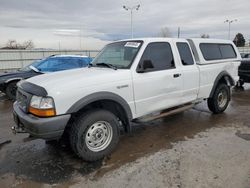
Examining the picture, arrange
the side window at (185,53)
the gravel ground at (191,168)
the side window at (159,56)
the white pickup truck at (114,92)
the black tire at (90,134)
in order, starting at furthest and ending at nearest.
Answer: the side window at (185,53)
the side window at (159,56)
the black tire at (90,134)
the white pickup truck at (114,92)
the gravel ground at (191,168)

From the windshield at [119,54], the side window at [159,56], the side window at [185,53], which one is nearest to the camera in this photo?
the windshield at [119,54]

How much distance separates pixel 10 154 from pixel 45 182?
1336 mm

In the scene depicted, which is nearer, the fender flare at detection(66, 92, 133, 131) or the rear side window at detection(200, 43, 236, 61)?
the fender flare at detection(66, 92, 133, 131)

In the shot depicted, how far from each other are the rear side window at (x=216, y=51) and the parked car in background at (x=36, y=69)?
608 cm

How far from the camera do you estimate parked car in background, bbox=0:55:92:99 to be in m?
9.13

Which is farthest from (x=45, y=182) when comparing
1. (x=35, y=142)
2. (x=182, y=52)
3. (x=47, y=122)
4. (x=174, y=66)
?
(x=182, y=52)

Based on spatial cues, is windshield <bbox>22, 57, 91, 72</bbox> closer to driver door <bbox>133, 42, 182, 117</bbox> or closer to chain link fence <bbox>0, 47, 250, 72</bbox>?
driver door <bbox>133, 42, 182, 117</bbox>

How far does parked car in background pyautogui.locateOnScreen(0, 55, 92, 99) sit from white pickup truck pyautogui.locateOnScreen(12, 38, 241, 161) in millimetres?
5200

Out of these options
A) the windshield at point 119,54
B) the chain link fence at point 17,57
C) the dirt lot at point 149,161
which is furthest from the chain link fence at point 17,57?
the windshield at point 119,54

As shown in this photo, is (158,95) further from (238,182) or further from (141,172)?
(238,182)

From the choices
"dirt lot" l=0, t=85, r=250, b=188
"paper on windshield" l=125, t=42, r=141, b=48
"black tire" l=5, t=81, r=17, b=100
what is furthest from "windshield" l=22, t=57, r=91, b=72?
"paper on windshield" l=125, t=42, r=141, b=48

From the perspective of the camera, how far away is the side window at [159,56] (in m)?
4.51

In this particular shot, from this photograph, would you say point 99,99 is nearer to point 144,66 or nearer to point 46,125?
point 46,125

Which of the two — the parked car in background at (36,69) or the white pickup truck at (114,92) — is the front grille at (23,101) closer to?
the white pickup truck at (114,92)
